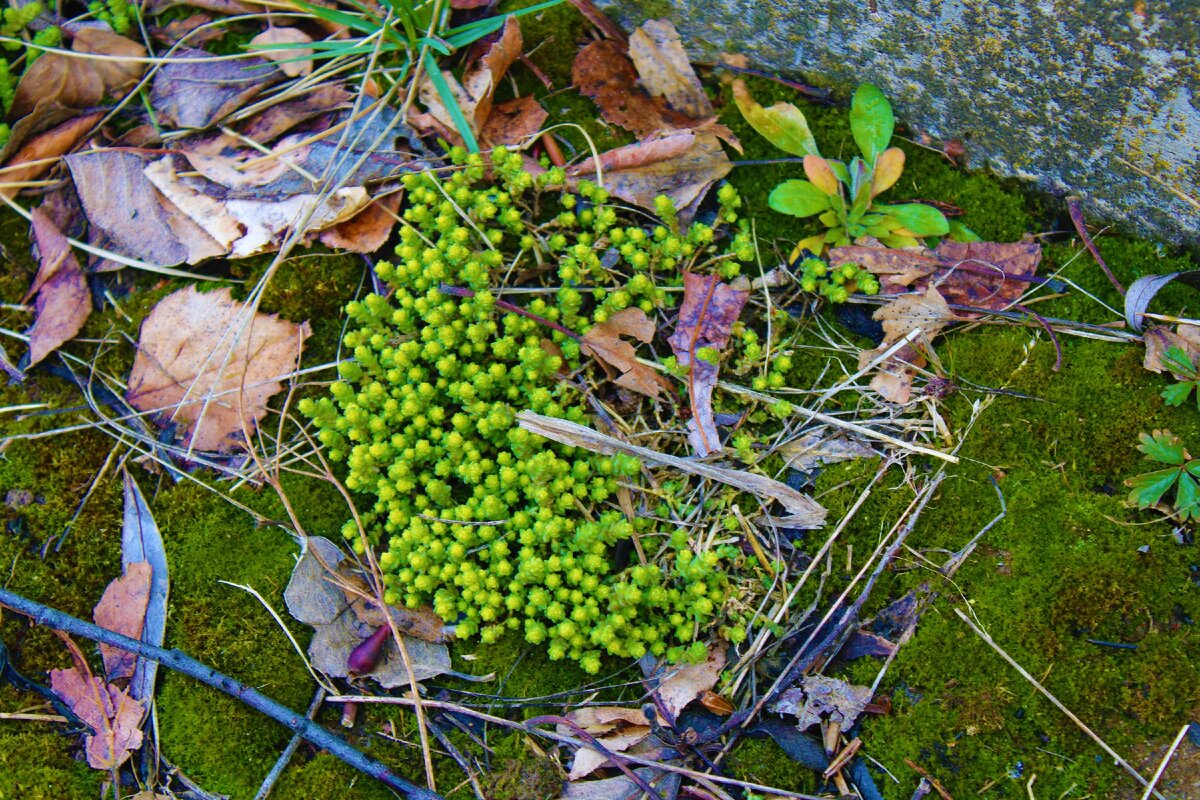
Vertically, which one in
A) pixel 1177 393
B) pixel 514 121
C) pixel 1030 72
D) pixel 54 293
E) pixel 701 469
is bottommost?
pixel 701 469

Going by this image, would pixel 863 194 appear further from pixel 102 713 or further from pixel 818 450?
pixel 102 713

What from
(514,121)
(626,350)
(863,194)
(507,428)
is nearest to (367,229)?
(514,121)

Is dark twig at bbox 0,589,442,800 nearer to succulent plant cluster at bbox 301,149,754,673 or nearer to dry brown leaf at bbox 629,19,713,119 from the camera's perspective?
succulent plant cluster at bbox 301,149,754,673

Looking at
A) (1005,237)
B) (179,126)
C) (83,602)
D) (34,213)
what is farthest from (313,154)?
(1005,237)

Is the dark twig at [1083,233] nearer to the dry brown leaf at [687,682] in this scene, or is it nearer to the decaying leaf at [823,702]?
the decaying leaf at [823,702]

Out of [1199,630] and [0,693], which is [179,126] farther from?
[1199,630]

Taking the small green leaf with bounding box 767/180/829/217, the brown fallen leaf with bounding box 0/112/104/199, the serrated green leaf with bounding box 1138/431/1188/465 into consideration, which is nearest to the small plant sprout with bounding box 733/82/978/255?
the small green leaf with bounding box 767/180/829/217
